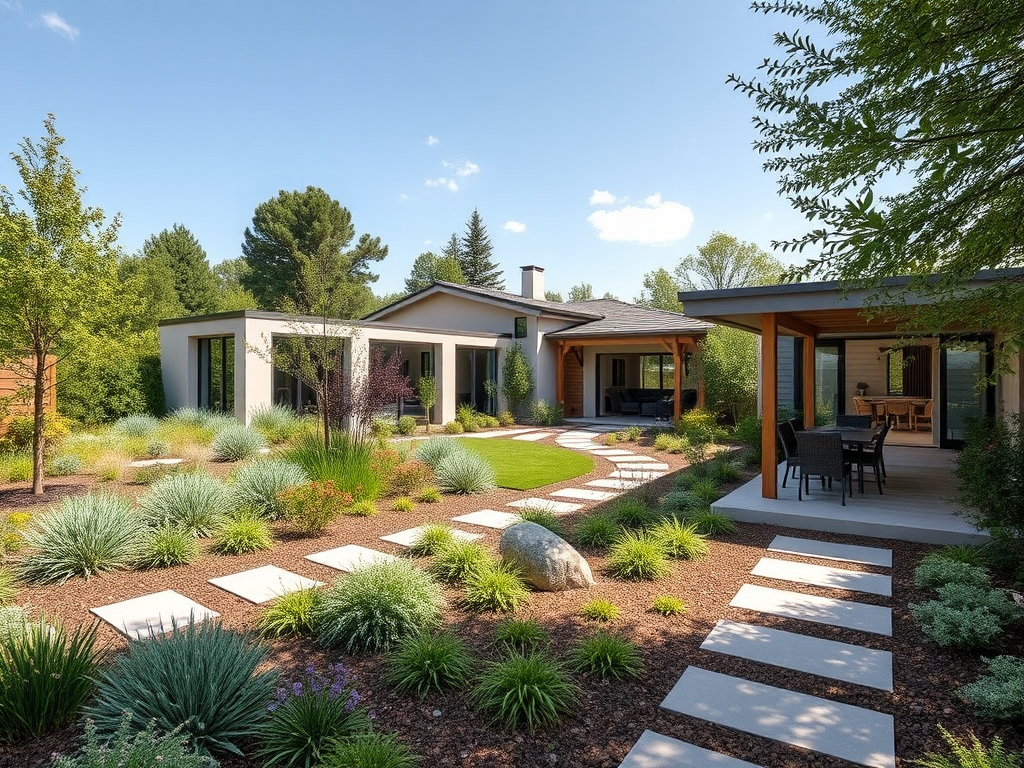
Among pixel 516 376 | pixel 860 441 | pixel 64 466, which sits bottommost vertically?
pixel 64 466

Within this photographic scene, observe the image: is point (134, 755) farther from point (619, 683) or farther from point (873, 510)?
point (873, 510)

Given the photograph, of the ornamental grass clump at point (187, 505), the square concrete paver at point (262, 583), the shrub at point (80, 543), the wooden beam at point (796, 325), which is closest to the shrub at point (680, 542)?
the square concrete paver at point (262, 583)

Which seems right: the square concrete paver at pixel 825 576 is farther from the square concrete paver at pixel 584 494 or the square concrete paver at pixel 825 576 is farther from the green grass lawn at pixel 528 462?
the green grass lawn at pixel 528 462

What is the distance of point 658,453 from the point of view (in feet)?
43.1

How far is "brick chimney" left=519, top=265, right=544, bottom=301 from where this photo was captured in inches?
952

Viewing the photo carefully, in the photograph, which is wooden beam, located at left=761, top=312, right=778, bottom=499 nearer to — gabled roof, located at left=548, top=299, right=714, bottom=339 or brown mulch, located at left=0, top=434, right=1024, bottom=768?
brown mulch, located at left=0, top=434, right=1024, bottom=768

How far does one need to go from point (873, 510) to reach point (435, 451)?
6.42 meters

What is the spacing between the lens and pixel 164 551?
5312 mm

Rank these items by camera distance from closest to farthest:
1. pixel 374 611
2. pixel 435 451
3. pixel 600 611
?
1. pixel 374 611
2. pixel 600 611
3. pixel 435 451

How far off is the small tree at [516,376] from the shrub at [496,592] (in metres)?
15.0

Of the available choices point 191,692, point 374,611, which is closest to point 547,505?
point 374,611

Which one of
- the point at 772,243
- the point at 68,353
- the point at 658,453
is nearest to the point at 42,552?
the point at 68,353

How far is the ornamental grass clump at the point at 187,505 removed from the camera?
6.14 m

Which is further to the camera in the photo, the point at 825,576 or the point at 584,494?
the point at 584,494
